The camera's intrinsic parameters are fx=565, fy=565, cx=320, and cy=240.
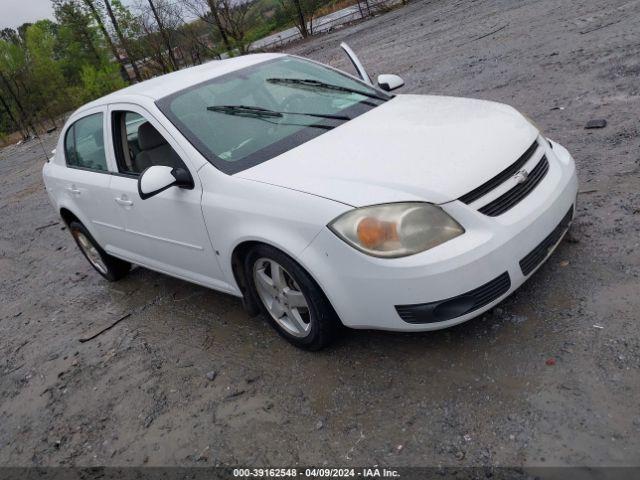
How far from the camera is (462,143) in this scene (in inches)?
119

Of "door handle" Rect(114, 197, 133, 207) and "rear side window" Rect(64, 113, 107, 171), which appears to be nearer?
"door handle" Rect(114, 197, 133, 207)

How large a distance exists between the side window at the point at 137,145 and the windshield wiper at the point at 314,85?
0.89 metres

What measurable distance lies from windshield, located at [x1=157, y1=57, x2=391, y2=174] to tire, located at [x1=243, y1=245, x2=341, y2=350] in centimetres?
58

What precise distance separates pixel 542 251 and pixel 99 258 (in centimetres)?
404

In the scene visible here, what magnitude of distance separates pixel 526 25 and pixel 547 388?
10776 millimetres

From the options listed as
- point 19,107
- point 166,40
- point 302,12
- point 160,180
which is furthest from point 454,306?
point 19,107

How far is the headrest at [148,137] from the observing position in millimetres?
3820

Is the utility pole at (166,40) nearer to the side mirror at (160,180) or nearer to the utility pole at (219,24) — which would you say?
the utility pole at (219,24)

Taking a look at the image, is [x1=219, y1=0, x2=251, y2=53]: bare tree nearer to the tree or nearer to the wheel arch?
the tree

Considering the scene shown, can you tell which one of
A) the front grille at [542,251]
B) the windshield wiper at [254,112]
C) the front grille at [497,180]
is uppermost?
the windshield wiper at [254,112]

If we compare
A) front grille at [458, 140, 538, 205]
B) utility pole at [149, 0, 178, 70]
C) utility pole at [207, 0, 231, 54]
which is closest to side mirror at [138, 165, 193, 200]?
front grille at [458, 140, 538, 205]

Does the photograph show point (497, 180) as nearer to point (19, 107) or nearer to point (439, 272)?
point (439, 272)

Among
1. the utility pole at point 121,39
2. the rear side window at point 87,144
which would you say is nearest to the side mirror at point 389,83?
the rear side window at point 87,144

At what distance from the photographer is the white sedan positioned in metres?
2.68
